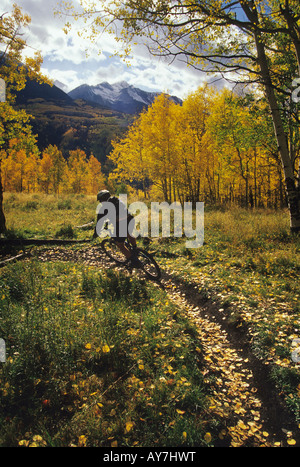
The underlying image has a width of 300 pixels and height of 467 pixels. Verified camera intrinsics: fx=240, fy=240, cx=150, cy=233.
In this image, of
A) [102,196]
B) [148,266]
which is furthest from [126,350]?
[102,196]

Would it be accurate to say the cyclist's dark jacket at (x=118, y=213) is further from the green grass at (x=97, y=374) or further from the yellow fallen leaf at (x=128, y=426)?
the yellow fallen leaf at (x=128, y=426)

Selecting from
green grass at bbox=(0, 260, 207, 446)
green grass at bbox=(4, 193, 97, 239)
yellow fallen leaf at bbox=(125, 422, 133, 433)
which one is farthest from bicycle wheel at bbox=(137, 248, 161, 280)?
green grass at bbox=(4, 193, 97, 239)

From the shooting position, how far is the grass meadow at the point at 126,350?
2928mm

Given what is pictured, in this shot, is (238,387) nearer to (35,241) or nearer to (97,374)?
(97,374)

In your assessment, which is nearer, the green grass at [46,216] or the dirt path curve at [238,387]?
the dirt path curve at [238,387]

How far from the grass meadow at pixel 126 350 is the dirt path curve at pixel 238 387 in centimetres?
7

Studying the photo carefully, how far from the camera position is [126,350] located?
13.8ft

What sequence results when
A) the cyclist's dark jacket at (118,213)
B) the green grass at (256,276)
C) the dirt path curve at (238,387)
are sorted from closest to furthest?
the dirt path curve at (238,387) < the green grass at (256,276) < the cyclist's dark jacket at (118,213)

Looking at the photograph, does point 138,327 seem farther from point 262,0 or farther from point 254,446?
point 262,0

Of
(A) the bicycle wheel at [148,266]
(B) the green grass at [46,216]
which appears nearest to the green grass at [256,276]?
(A) the bicycle wheel at [148,266]

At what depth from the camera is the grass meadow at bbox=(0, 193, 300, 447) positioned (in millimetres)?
2928

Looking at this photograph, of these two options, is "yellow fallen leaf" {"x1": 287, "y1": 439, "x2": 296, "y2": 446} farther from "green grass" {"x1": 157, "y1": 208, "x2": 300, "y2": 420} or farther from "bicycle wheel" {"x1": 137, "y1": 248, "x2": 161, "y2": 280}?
"bicycle wheel" {"x1": 137, "y1": 248, "x2": 161, "y2": 280}

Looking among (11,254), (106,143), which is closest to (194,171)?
(11,254)

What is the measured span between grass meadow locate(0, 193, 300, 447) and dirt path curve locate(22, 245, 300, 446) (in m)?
0.07
